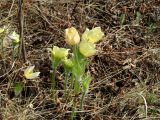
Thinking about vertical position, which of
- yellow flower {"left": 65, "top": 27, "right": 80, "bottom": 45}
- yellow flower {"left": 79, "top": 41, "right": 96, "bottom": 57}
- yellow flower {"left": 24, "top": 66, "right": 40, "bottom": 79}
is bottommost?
yellow flower {"left": 24, "top": 66, "right": 40, "bottom": 79}

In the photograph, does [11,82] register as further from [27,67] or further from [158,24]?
[158,24]

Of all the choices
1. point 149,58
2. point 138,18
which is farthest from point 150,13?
point 149,58

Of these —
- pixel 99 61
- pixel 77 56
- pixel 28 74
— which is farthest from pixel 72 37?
pixel 99 61

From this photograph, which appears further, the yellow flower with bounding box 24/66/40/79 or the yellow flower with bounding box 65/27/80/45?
the yellow flower with bounding box 24/66/40/79

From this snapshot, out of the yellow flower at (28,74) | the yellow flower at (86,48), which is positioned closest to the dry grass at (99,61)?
the yellow flower at (28,74)

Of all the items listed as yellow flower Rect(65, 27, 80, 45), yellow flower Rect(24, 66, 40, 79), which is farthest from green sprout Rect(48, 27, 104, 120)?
yellow flower Rect(24, 66, 40, 79)

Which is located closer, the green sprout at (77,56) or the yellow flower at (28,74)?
the green sprout at (77,56)

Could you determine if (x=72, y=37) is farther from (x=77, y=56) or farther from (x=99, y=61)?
(x=99, y=61)

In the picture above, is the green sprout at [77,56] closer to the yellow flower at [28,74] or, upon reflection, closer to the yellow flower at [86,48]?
the yellow flower at [86,48]

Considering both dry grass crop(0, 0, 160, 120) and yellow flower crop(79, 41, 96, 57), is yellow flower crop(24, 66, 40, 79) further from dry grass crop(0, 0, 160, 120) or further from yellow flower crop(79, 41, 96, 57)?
yellow flower crop(79, 41, 96, 57)

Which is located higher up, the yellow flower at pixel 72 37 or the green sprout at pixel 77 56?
the yellow flower at pixel 72 37
